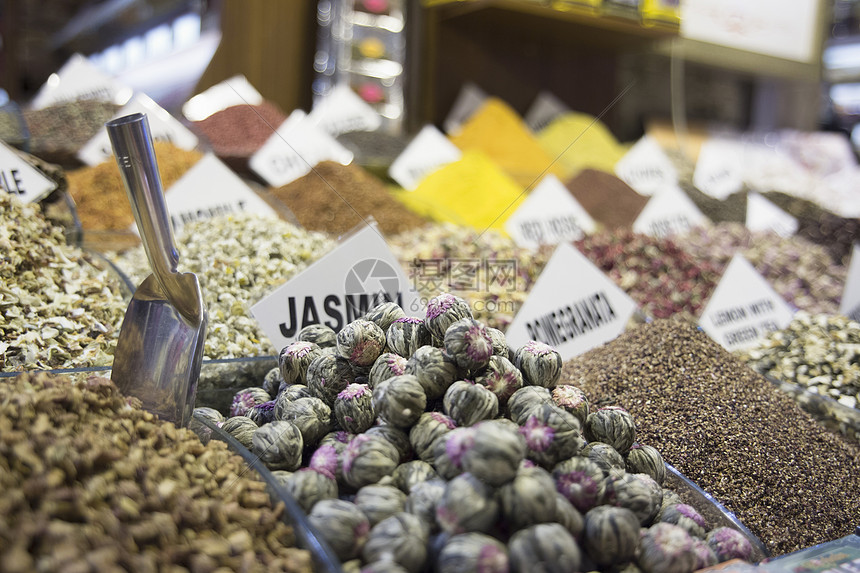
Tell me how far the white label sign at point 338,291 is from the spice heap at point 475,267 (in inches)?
2.7

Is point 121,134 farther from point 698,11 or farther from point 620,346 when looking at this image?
point 698,11

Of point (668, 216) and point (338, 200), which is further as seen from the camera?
point (668, 216)

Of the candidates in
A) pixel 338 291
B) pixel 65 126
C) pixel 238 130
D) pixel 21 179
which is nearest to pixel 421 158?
pixel 238 130

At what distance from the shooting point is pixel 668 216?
213cm

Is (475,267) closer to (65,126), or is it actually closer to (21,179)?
(21,179)

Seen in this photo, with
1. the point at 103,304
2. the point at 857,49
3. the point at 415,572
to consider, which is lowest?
the point at 415,572

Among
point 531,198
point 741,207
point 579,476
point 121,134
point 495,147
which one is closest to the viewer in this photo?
point 579,476

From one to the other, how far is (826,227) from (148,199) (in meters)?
2.21

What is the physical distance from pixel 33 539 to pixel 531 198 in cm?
153

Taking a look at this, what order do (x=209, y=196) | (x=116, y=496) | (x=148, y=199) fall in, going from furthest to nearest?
(x=209, y=196)
(x=148, y=199)
(x=116, y=496)

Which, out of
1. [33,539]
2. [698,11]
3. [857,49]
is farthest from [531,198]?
[857,49]

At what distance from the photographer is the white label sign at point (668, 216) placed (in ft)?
6.78

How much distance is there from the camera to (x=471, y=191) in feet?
6.93

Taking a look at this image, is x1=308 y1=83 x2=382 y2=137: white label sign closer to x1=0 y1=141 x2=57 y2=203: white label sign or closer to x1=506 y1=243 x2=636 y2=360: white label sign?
x1=0 y1=141 x2=57 y2=203: white label sign
